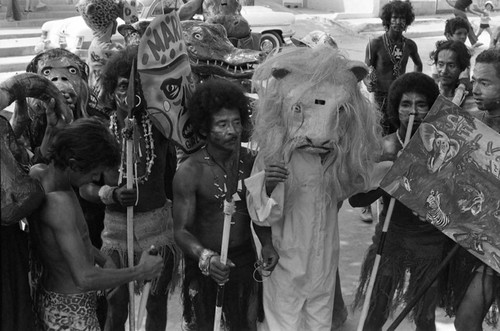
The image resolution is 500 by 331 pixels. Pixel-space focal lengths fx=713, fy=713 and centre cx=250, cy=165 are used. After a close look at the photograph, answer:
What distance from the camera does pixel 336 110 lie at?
351cm

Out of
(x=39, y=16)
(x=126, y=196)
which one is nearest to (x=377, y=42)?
(x=126, y=196)

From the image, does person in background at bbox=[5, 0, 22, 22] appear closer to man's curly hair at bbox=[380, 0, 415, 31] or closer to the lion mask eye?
man's curly hair at bbox=[380, 0, 415, 31]

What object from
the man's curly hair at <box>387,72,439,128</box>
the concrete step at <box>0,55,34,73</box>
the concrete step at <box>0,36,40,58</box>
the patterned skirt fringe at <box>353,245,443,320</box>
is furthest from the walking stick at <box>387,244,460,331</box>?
the concrete step at <box>0,36,40,58</box>

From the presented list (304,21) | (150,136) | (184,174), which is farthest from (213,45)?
(304,21)

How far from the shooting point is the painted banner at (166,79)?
372cm

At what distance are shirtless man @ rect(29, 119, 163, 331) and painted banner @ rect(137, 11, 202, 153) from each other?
29.7 inches

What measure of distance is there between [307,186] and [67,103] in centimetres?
141

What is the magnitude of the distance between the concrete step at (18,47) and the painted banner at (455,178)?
1112 cm

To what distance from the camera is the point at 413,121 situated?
3.82 metres

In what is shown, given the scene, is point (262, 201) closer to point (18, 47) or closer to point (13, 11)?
point (18, 47)

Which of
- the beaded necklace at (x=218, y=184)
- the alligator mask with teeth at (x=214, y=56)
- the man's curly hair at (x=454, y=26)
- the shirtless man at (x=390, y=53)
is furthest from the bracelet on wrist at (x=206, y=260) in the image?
the man's curly hair at (x=454, y=26)

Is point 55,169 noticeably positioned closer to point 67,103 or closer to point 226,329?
point 67,103

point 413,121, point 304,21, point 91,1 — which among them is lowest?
point 304,21

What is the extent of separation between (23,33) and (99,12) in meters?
9.68
